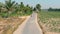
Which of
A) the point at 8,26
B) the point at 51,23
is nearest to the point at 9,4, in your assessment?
the point at 51,23

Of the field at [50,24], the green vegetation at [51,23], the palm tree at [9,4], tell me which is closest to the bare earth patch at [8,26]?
the field at [50,24]

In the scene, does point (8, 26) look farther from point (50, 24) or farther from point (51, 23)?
point (51, 23)

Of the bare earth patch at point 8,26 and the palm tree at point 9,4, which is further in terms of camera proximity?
the palm tree at point 9,4

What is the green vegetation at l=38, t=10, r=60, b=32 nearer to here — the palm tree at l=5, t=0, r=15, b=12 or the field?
the field

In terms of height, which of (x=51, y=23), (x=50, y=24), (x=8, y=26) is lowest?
(x=51, y=23)

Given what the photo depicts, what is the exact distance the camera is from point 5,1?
1071 inches

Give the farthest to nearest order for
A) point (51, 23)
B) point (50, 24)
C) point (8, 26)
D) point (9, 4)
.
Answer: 1. point (9, 4)
2. point (51, 23)
3. point (50, 24)
4. point (8, 26)

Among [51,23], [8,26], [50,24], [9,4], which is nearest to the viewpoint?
[8,26]

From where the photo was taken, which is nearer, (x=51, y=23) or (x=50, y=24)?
(x=50, y=24)

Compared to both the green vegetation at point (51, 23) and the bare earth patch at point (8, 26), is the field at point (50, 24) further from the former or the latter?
the bare earth patch at point (8, 26)

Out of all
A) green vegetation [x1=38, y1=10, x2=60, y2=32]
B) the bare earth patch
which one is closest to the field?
green vegetation [x1=38, y1=10, x2=60, y2=32]

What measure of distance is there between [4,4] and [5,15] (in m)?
5.59

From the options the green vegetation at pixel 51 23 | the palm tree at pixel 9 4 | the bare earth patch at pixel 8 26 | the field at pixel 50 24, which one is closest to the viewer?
the bare earth patch at pixel 8 26

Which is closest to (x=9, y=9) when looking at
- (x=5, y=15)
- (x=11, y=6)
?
(x=11, y=6)
